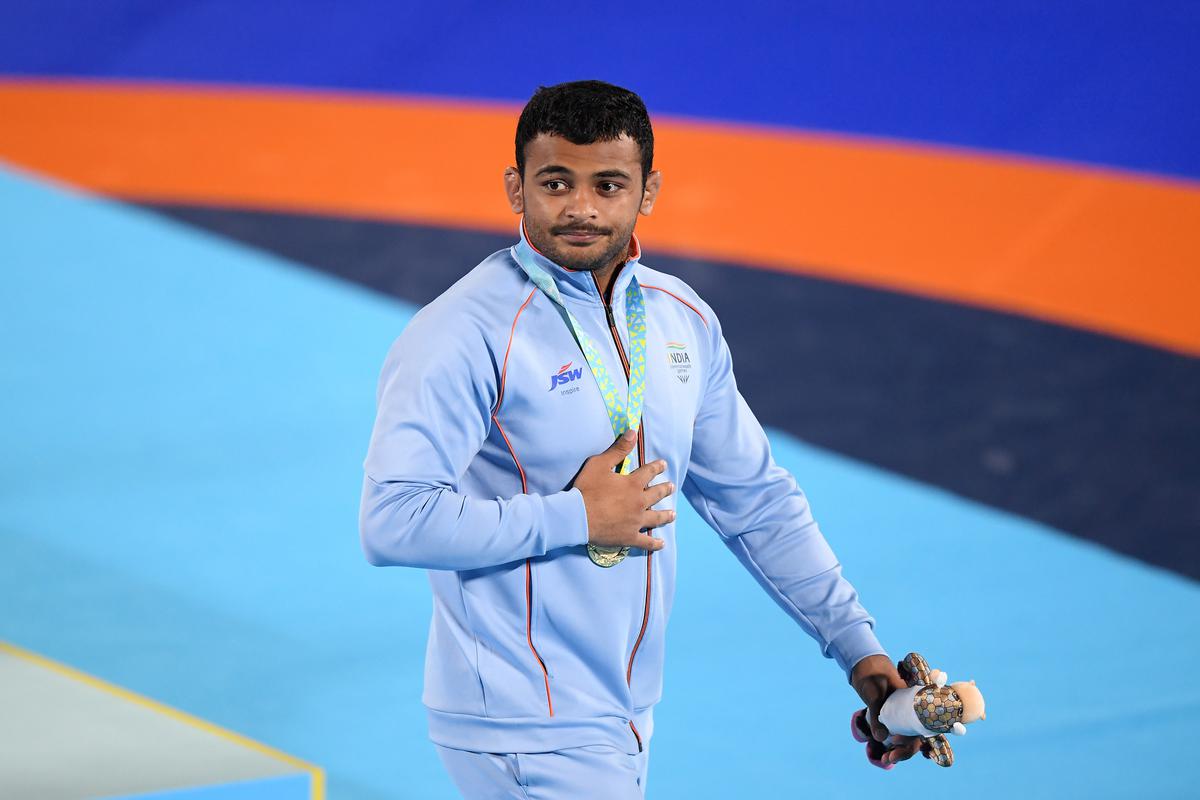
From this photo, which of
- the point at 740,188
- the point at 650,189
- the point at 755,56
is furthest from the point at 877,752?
the point at 755,56

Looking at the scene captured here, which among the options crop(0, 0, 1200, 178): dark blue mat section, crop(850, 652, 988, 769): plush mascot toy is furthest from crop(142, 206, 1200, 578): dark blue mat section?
crop(850, 652, 988, 769): plush mascot toy

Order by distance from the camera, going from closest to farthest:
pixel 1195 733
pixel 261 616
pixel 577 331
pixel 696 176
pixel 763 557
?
pixel 577 331
pixel 763 557
pixel 1195 733
pixel 261 616
pixel 696 176

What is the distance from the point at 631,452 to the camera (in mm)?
3125

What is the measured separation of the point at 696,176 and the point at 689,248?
954mm

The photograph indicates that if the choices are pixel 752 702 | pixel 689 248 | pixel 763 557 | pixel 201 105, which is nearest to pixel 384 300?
pixel 689 248

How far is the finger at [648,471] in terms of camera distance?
3.04 m

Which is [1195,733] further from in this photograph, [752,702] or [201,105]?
[201,105]

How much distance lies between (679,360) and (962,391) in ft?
16.0

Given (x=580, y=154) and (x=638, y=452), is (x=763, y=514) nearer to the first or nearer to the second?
(x=638, y=452)

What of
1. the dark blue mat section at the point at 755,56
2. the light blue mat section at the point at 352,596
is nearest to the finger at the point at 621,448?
the light blue mat section at the point at 352,596

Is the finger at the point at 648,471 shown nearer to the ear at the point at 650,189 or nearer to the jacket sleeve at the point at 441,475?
the jacket sleeve at the point at 441,475

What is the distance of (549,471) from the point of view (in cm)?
306

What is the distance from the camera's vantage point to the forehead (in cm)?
303

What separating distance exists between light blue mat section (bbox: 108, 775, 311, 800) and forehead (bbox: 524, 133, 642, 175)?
1.68 metres
